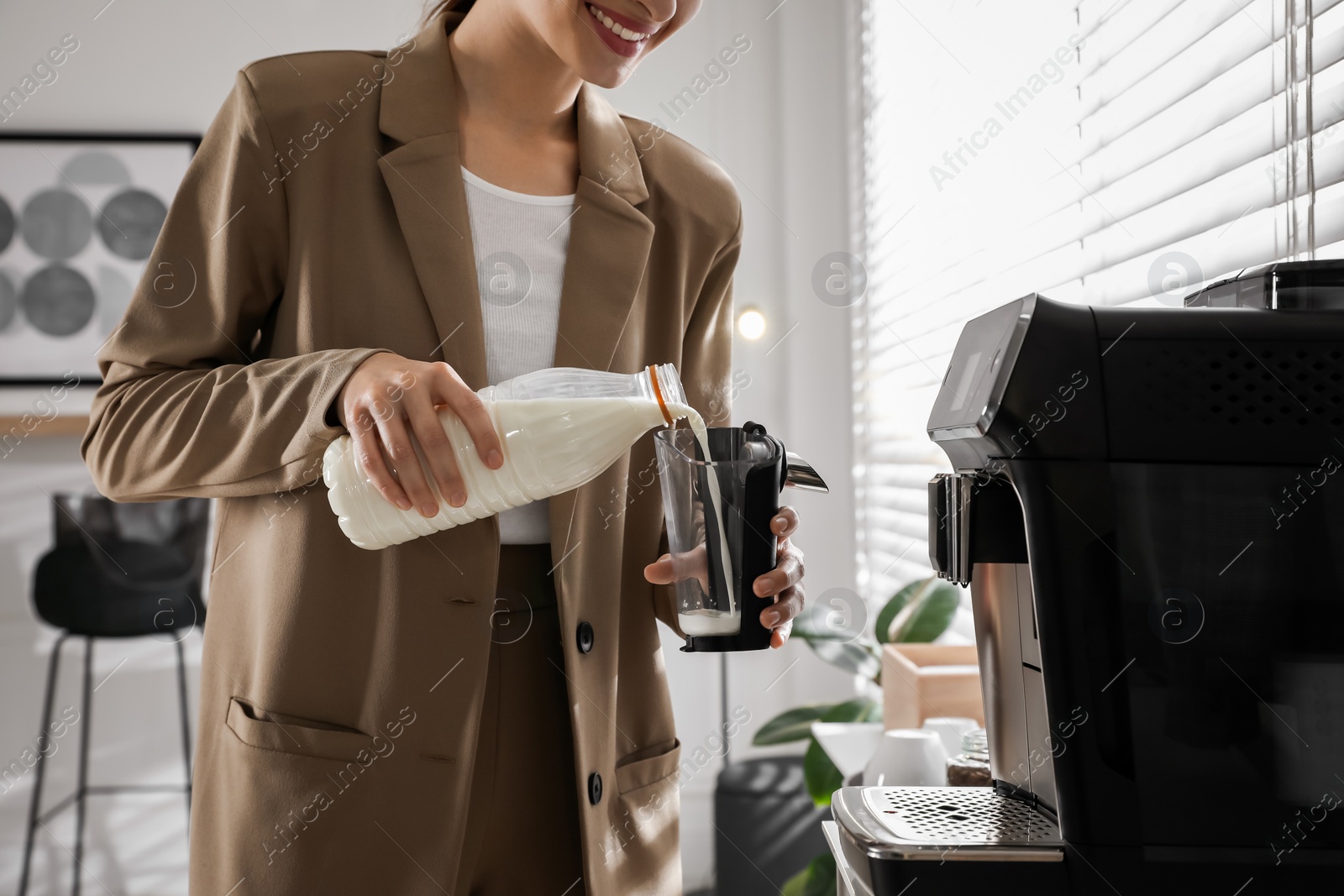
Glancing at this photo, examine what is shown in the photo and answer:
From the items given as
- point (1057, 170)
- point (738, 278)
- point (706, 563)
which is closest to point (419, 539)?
point (706, 563)

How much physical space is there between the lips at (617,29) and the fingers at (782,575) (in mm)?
465

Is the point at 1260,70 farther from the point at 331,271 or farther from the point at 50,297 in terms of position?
the point at 50,297

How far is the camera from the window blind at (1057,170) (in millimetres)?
905

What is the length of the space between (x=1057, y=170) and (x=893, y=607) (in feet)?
2.87

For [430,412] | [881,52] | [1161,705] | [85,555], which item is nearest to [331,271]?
[430,412]

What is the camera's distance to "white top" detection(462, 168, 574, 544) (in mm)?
903

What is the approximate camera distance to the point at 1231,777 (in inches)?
19.4

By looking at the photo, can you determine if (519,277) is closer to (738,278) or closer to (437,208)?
(437,208)

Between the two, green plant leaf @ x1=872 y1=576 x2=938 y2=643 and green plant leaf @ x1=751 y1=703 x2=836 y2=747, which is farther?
green plant leaf @ x1=751 y1=703 x2=836 y2=747

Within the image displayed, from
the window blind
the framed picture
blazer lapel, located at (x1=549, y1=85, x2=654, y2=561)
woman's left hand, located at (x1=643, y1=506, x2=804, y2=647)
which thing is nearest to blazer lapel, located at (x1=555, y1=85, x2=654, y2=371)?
blazer lapel, located at (x1=549, y1=85, x2=654, y2=561)

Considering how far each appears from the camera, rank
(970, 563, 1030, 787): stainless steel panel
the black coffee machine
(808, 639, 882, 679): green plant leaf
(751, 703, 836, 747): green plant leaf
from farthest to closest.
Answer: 1. (751, 703, 836, 747): green plant leaf
2. (808, 639, 882, 679): green plant leaf
3. (970, 563, 1030, 787): stainless steel panel
4. the black coffee machine

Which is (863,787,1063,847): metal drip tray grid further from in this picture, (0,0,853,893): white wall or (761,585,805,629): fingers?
(0,0,853,893): white wall

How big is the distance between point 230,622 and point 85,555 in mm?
2221

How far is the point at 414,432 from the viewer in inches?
24.9
